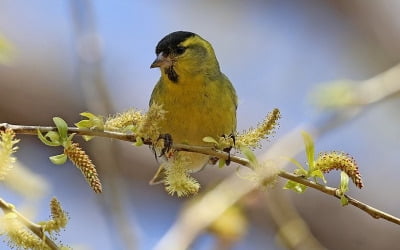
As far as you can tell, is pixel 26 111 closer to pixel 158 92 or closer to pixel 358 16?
pixel 158 92

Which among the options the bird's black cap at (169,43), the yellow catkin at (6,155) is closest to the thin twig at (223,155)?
the yellow catkin at (6,155)

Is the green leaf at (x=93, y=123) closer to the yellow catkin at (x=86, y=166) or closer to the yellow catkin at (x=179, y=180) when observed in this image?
the yellow catkin at (x=86, y=166)

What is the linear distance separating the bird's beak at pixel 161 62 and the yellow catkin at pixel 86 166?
4.59 ft

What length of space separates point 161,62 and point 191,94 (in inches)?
7.4

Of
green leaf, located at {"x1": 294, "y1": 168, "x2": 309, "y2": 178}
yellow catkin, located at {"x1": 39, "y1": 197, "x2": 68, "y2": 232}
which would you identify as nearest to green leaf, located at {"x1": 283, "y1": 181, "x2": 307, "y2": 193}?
green leaf, located at {"x1": 294, "y1": 168, "x2": 309, "y2": 178}

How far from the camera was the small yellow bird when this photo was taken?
9.30 feet

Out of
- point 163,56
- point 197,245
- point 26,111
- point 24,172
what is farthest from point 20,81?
point 24,172

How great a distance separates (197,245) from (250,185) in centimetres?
27

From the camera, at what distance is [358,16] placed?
5.51 meters

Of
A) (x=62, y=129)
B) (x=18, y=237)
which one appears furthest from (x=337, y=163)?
(x=18, y=237)

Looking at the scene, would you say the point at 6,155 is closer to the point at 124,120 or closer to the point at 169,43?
the point at 124,120

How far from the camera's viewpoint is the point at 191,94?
2930 mm

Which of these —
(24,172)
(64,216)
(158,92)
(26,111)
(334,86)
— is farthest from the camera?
(26,111)

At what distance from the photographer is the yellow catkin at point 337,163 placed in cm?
169
